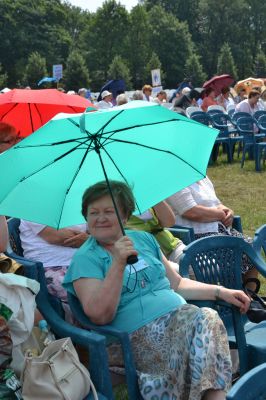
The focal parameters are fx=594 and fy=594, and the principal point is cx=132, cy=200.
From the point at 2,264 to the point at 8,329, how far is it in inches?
20.7

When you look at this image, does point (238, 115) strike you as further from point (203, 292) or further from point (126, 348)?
point (126, 348)

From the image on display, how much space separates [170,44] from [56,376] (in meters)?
65.8

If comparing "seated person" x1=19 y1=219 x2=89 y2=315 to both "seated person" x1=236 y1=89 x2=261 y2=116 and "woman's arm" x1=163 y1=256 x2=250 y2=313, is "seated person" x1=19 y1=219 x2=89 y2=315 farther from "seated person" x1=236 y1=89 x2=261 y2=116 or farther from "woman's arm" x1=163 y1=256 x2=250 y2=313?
"seated person" x1=236 y1=89 x2=261 y2=116

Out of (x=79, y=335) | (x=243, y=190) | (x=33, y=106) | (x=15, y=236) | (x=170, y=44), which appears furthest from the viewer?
(x=170, y=44)

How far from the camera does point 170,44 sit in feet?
215

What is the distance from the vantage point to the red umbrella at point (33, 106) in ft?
14.6

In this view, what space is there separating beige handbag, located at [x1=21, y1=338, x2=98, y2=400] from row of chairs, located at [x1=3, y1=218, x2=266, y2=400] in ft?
0.41

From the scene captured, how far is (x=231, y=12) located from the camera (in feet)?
252

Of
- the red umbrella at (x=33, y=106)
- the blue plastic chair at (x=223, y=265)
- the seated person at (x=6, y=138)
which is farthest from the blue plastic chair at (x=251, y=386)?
the red umbrella at (x=33, y=106)

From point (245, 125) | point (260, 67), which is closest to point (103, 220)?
point (245, 125)

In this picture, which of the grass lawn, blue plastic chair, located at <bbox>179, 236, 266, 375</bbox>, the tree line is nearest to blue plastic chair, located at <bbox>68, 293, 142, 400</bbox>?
blue plastic chair, located at <bbox>179, 236, 266, 375</bbox>

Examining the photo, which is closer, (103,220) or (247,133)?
(103,220)

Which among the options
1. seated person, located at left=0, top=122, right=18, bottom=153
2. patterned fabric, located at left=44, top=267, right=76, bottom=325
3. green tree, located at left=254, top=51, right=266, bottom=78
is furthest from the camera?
green tree, located at left=254, top=51, right=266, bottom=78

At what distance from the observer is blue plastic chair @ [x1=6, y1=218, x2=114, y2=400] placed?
2.45 meters
